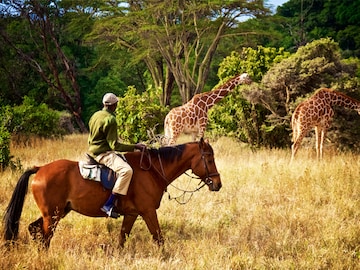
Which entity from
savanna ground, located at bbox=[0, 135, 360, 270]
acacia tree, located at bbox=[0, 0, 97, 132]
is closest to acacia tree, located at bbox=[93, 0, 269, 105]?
acacia tree, located at bbox=[0, 0, 97, 132]

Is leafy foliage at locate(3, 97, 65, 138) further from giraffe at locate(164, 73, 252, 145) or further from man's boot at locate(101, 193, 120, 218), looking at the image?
man's boot at locate(101, 193, 120, 218)

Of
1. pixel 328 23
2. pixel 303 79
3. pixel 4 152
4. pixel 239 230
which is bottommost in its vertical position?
pixel 239 230

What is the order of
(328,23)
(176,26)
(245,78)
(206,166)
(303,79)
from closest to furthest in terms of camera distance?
(206,166) → (245,78) → (303,79) → (176,26) → (328,23)

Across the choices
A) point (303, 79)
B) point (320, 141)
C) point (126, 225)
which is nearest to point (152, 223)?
point (126, 225)

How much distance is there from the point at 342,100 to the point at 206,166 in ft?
20.9

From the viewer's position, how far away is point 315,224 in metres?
5.78

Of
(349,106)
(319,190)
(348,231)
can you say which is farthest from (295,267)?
(349,106)

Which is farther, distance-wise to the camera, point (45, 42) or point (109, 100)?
point (45, 42)

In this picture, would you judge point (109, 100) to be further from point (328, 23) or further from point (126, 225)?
point (328, 23)

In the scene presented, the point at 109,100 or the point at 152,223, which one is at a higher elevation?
the point at 109,100

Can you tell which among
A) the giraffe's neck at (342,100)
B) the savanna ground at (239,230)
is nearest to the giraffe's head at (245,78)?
the giraffe's neck at (342,100)

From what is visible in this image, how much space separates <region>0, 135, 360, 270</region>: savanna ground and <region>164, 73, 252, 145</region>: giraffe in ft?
7.29

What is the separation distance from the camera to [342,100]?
34.1 ft

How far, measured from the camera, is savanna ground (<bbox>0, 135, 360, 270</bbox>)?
4.43 meters
